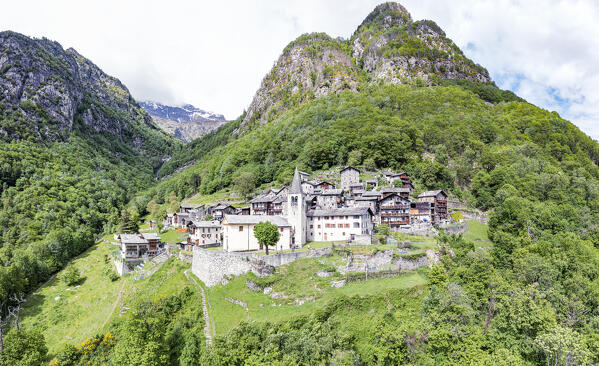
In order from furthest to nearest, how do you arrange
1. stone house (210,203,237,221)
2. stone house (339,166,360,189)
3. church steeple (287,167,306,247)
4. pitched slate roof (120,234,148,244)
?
stone house (339,166,360,189), stone house (210,203,237,221), pitched slate roof (120,234,148,244), church steeple (287,167,306,247)

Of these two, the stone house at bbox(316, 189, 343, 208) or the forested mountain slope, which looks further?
the forested mountain slope

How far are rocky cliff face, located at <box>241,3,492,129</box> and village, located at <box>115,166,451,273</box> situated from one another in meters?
100

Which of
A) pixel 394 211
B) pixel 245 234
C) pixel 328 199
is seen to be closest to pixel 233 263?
pixel 245 234

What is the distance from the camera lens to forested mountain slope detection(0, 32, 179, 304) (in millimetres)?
82688

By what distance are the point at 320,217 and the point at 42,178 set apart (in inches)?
4942

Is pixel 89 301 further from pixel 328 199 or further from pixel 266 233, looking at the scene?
pixel 328 199

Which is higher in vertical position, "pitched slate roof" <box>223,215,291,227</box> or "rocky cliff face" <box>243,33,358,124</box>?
"rocky cliff face" <box>243,33,358,124</box>

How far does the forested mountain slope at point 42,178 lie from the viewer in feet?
271

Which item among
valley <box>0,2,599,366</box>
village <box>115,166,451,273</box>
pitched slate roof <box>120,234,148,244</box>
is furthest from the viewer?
pitched slate roof <box>120,234,148,244</box>

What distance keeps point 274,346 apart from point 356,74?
168659mm

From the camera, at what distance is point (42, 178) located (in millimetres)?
130125

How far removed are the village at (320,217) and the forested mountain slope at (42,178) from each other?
19.7m

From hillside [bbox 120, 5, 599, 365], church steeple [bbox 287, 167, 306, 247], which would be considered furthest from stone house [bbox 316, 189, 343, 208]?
hillside [bbox 120, 5, 599, 365]

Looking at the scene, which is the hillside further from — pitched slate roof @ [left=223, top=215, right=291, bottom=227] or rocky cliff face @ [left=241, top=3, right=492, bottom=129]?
pitched slate roof @ [left=223, top=215, right=291, bottom=227]
